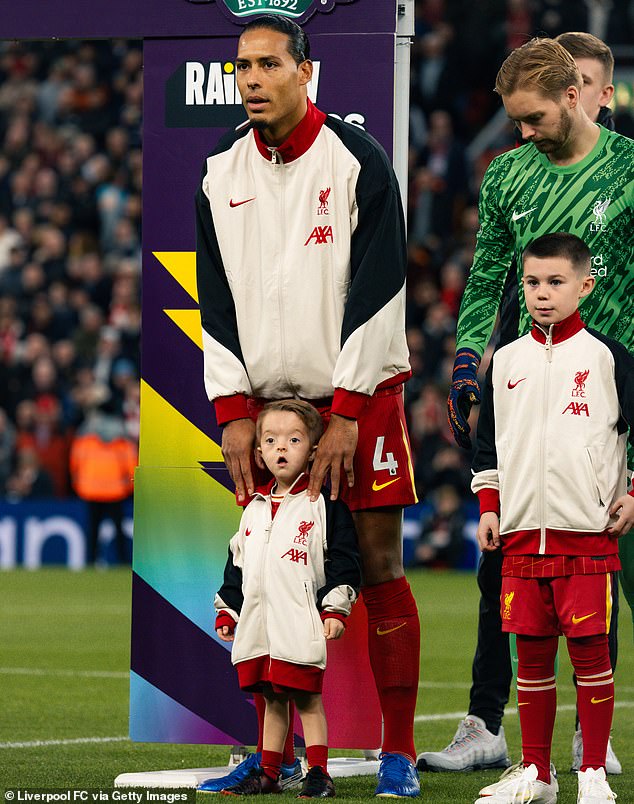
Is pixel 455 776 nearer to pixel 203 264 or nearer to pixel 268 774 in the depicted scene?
pixel 268 774

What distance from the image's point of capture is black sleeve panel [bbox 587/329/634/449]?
451cm

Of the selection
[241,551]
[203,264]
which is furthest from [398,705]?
[203,264]

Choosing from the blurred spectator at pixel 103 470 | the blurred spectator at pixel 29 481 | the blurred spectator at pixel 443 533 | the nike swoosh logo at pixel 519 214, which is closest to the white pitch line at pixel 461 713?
the nike swoosh logo at pixel 519 214

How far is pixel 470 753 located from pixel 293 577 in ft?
3.96

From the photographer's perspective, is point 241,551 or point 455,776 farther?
point 455,776

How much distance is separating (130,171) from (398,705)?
1509 centimetres

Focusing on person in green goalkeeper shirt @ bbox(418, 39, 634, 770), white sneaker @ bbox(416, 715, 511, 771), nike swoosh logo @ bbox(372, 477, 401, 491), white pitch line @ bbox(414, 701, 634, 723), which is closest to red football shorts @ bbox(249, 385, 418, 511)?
nike swoosh logo @ bbox(372, 477, 401, 491)

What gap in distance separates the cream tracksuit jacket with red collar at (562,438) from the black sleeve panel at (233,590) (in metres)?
0.72

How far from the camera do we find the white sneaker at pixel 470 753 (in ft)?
17.9

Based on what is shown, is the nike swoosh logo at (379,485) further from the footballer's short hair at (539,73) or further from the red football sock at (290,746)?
the footballer's short hair at (539,73)

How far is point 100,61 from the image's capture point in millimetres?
20328

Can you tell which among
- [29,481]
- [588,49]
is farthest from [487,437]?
[29,481]

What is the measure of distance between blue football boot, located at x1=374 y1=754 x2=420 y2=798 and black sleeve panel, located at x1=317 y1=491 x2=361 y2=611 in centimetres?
51

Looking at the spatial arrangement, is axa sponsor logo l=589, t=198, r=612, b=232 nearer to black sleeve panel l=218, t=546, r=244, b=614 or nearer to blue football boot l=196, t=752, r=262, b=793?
black sleeve panel l=218, t=546, r=244, b=614
